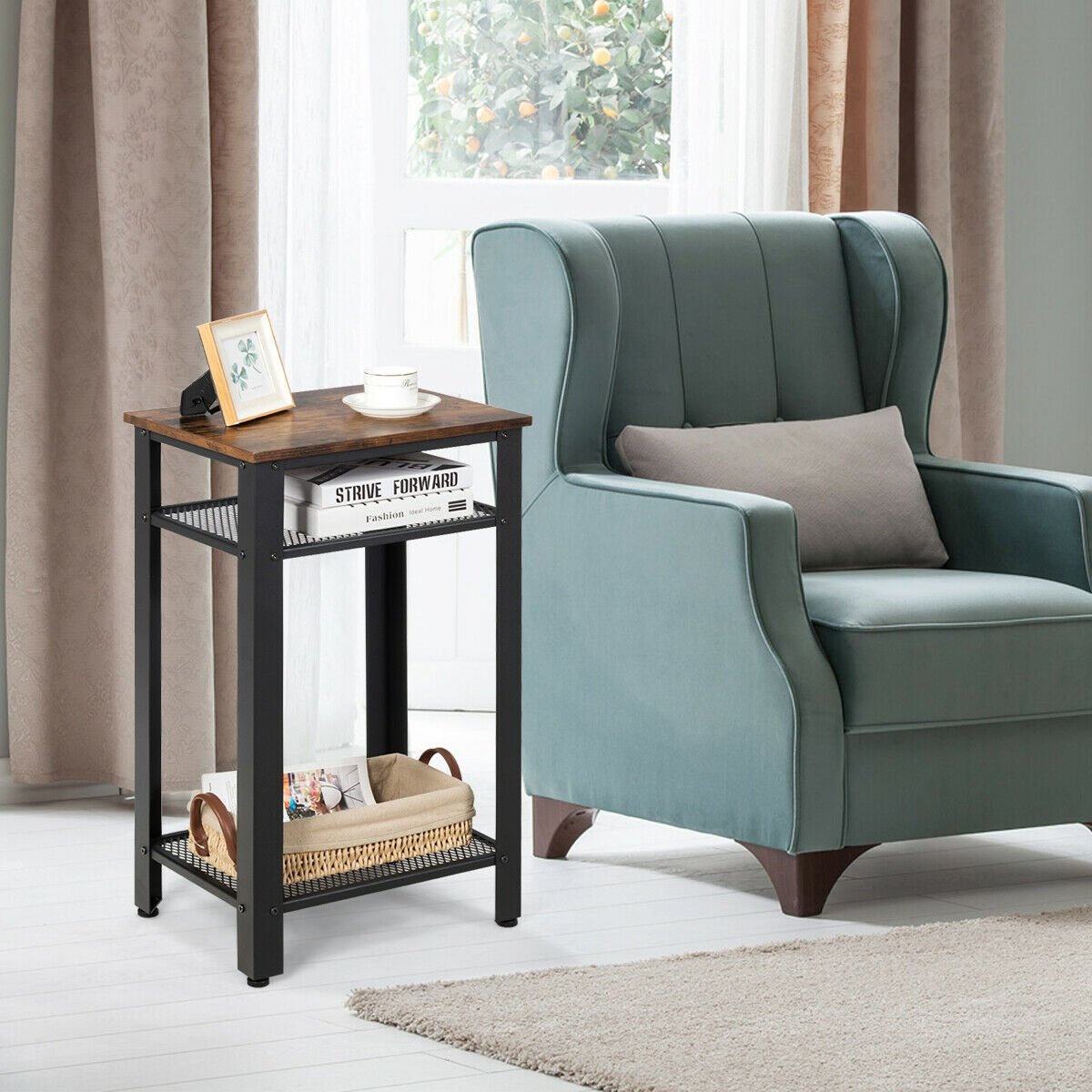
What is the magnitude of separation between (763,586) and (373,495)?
552mm

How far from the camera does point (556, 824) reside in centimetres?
293

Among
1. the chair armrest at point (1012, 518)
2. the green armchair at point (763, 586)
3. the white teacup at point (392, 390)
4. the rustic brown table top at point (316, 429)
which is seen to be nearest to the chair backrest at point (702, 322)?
the green armchair at point (763, 586)

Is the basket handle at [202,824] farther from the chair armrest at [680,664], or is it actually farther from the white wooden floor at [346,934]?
the chair armrest at [680,664]

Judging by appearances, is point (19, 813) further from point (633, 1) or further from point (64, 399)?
point (633, 1)

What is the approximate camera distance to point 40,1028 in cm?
228

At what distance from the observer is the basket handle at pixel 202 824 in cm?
248

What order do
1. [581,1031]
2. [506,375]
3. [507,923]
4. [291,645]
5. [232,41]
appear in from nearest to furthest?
[581,1031] < [507,923] < [506,375] < [232,41] < [291,645]

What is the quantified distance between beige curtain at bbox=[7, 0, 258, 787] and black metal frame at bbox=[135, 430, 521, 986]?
0.45m

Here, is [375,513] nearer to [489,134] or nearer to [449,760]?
[449,760]

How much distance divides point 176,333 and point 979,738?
4.75 feet

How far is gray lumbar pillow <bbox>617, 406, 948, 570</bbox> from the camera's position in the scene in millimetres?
2861

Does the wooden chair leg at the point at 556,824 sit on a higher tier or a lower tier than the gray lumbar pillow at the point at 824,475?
lower

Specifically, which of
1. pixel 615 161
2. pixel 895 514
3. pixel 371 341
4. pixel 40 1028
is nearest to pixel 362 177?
pixel 371 341

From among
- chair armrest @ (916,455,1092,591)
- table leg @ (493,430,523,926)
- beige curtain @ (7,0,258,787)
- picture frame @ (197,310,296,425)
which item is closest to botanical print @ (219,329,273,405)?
picture frame @ (197,310,296,425)
